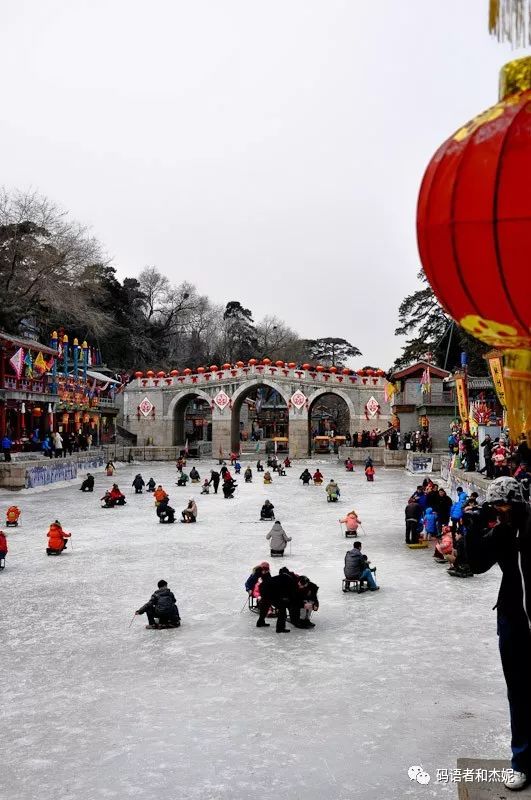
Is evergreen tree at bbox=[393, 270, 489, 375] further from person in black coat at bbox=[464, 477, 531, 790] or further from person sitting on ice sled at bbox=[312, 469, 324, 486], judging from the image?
person in black coat at bbox=[464, 477, 531, 790]

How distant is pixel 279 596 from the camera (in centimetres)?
999

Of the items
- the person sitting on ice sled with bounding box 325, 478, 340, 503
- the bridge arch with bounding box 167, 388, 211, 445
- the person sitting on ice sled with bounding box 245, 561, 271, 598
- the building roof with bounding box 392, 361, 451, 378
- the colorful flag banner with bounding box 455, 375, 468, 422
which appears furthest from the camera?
the bridge arch with bounding box 167, 388, 211, 445

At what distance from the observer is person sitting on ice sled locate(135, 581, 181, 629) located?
32.6 ft

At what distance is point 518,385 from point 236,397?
159 feet

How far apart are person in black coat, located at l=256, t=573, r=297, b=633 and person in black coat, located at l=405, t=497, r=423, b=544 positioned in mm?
6576

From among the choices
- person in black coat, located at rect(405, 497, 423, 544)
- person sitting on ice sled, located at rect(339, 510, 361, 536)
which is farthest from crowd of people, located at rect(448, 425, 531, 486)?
person sitting on ice sled, located at rect(339, 510, 361, 536)

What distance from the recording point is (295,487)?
1202 inches

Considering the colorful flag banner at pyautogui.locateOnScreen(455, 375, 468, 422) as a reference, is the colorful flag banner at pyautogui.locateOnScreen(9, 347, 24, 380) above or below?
above

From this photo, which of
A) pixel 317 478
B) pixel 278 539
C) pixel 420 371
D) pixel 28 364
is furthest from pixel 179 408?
pixel 278 539

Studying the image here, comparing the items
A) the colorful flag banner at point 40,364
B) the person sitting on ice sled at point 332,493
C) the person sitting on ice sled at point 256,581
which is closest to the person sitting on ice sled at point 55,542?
the person sitting on ice sled at point 256,581

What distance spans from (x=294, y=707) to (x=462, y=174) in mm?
5840

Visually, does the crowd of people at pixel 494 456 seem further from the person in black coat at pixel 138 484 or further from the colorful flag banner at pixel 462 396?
the person in black coat at pixel 138 484

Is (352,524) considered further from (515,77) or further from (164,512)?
(515,77)

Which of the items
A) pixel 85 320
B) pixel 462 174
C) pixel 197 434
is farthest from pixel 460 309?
pixel 197 434
